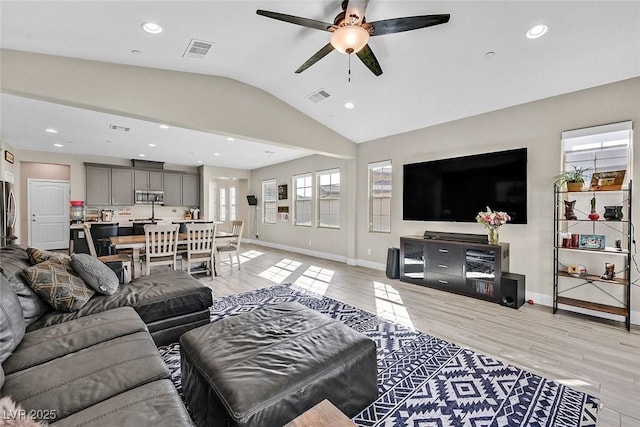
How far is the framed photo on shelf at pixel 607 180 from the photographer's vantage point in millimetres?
3066

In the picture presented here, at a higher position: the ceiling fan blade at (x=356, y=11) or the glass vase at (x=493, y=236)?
the ceiling fan blade at (x=356, y=11)

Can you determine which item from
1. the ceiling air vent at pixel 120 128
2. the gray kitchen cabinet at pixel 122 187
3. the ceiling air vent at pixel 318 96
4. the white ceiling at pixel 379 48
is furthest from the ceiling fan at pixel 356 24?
the gray kitchen cabinet at pixel 122 187

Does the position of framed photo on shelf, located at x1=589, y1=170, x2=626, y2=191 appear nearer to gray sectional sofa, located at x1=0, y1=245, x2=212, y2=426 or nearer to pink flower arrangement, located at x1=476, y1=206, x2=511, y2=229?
pink flower arrangement, located at x1=476, y1=206, x2=511, y2=229

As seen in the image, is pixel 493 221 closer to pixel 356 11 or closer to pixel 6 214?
pixel 356 11

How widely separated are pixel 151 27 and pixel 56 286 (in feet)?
8.01

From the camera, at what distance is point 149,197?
8.66 meters

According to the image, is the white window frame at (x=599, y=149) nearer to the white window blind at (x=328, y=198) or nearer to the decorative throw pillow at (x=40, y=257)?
the white window blind at (x=328, y=198)

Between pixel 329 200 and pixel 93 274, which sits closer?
pixel 93 274

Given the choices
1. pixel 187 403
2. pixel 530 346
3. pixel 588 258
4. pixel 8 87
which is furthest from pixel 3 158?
pixel 588 258

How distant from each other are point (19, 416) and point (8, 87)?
3.39 metres

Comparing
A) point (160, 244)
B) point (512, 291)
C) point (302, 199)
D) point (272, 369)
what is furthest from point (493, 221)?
point (302, 199)

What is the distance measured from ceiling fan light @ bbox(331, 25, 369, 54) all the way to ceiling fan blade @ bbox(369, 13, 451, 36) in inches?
6.1

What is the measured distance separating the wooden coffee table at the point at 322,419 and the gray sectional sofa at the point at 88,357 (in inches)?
17.9

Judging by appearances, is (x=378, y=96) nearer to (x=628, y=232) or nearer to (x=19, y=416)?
(x=628, y=232)
